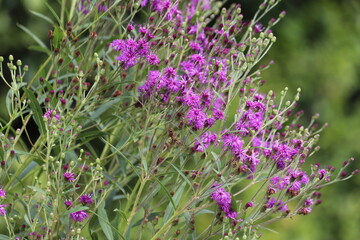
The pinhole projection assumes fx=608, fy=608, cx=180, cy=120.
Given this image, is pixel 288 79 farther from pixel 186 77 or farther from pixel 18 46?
pixel 186 77

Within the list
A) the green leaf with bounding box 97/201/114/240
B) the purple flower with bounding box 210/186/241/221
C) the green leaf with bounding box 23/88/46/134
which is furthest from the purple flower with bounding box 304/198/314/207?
the green leaf with bounding box 23/88/46/134

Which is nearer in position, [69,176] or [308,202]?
[69,176]

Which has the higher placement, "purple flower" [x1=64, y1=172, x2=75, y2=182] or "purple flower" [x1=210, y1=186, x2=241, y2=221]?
"purple flower" [x1=210, y1=186, x2=241, y2=221]

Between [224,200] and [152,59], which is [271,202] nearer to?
[224,200]

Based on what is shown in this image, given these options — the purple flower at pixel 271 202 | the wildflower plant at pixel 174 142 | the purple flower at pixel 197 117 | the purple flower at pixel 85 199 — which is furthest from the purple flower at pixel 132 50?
the purple flower at pixel 271 202

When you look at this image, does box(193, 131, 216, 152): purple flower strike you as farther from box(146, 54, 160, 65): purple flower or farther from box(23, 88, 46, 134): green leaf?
box(23, 88, 46, 134): green leaf

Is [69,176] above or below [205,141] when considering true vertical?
below

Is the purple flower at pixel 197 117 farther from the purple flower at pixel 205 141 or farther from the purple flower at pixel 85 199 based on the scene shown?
the purple flower at pixel 85 199

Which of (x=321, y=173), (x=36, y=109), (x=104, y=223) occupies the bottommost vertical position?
(x=104, y=223)

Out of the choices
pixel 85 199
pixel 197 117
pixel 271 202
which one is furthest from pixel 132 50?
pixel 271 202

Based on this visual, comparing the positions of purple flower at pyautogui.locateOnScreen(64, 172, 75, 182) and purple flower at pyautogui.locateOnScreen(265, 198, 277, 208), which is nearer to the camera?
purple flower at pyautogui.locateOnScreen(64, 172, 75, 182)

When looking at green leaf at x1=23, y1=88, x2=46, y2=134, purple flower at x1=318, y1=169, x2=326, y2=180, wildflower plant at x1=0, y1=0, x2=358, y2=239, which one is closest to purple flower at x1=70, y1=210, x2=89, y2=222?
wildflower plant at x1=0, y1=0, x2=358, y2=239

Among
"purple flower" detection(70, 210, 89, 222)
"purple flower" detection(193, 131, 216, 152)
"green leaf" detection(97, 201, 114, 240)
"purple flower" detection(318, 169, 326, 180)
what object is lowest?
"green leaf" detection(97, 201, 114, 240)
